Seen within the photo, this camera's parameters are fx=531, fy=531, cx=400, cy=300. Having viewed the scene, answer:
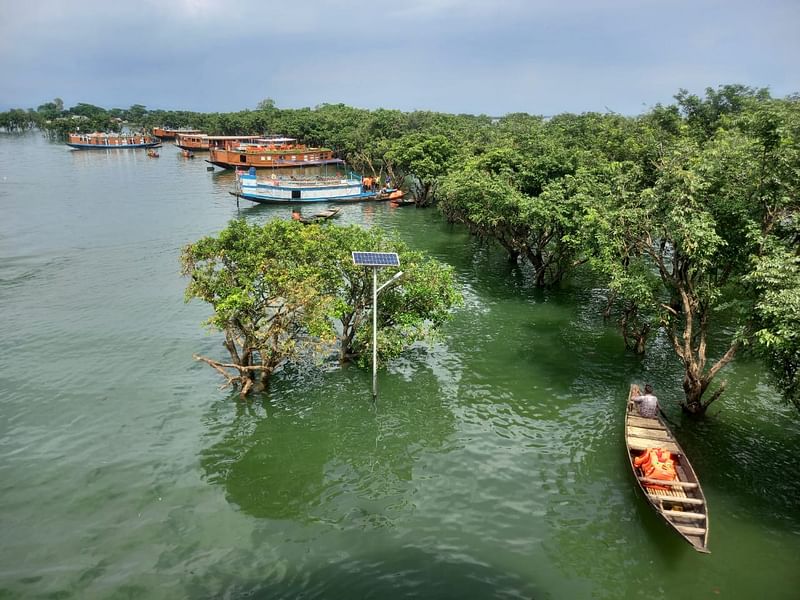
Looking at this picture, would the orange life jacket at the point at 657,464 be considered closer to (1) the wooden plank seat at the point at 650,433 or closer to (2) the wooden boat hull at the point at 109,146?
(1) the wooden plank seat at the point at 650,433

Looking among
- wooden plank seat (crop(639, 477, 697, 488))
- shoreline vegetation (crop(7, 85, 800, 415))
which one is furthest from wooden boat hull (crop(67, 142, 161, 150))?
wooden plank seat (crop(639, 477, 697, 488))

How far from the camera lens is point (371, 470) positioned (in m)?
14.7

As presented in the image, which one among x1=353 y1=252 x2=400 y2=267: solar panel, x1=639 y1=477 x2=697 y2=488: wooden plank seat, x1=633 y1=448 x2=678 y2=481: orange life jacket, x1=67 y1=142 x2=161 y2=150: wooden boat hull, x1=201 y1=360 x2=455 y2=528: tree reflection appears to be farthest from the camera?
x1=67 y1=142 x2=161 y2=150: wooden boat hull

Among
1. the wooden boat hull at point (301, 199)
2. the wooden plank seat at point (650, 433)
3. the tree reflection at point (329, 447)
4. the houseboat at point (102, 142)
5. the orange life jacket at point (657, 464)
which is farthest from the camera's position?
the houseboat at point (102, 142)

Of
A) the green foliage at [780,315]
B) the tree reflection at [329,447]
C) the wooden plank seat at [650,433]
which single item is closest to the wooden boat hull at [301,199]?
the tree reflection at [329,447]

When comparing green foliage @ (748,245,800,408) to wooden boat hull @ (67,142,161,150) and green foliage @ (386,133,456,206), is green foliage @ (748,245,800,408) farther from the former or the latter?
wooden boat hull @ (67,142,161,150)

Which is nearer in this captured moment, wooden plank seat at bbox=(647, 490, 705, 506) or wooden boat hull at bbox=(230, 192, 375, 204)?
wooden plank seat at bbox=(647, 490, 705, 506)

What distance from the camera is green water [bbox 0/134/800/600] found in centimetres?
1143

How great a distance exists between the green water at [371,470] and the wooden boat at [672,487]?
0.86m

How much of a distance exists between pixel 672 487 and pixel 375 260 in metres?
10.1

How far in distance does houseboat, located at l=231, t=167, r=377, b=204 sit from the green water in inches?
1139

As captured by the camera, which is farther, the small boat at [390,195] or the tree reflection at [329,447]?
the small boat at [390,195]

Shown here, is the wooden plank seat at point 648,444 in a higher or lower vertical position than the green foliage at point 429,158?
lower

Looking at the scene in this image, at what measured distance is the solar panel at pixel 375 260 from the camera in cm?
1644
